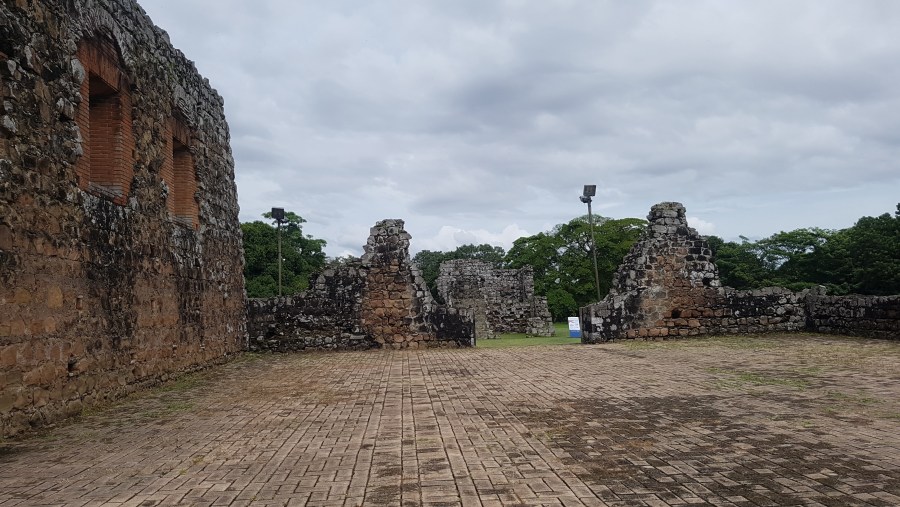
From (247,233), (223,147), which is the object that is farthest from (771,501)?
(247,233)

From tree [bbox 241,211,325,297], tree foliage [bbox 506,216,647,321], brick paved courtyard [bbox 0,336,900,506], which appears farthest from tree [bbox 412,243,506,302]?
brick paved courtyard [bbox 0,336,900,506]

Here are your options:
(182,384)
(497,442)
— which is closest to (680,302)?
(182,384)

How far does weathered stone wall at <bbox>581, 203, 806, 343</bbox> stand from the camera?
15.8m

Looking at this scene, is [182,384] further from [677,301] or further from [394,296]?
[677,301]

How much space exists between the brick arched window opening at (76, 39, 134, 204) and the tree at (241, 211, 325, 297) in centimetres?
2513

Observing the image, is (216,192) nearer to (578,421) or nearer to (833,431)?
(578,421)

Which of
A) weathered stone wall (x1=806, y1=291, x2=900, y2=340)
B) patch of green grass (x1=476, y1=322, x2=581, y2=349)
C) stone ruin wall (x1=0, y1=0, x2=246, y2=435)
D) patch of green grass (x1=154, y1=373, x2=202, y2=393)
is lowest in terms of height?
patch of green grass (x1=476, y1=322, x2=581, y2=349)

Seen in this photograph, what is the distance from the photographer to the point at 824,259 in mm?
33688

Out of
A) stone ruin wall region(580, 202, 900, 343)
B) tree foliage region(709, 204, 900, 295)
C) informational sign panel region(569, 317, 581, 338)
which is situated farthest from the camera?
tree foliage region(709, 204, 900, 295)

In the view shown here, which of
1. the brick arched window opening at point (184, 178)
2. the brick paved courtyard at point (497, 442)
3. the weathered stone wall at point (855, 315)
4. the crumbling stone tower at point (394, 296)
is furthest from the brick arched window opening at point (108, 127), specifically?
the weathered stone wall at point (855, 315)

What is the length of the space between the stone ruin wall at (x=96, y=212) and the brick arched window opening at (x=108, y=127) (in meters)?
0.02

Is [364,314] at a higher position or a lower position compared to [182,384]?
higher

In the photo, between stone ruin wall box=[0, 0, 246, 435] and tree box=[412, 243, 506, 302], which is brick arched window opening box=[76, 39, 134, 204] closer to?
stone ruin wall box=[0, 0, 246, 435]

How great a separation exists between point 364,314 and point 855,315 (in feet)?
38.9
